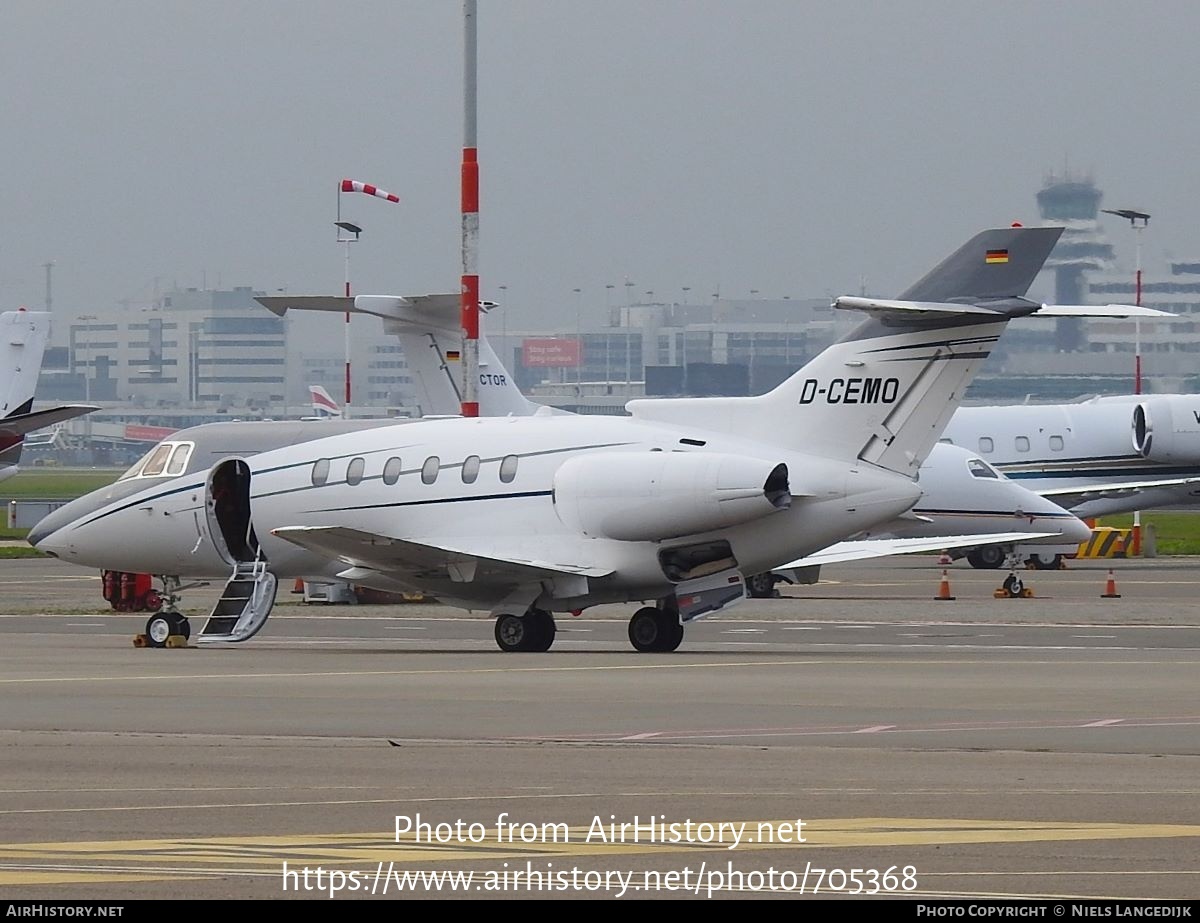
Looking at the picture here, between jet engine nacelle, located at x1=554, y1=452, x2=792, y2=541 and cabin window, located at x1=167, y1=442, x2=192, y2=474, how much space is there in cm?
654

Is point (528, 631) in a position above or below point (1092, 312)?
below

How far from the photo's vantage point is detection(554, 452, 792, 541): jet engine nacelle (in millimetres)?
25562

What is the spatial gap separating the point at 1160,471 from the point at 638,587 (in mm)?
31706

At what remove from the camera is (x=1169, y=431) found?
54500 millimetres

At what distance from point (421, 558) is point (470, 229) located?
8.81 meters

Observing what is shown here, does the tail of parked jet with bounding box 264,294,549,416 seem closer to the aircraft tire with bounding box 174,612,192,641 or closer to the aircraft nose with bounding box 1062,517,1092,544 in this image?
the aircraft tire with bounding box 174,612,192,641

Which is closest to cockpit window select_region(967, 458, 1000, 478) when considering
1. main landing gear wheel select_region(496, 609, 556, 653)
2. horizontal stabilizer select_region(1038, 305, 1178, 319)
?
horizontal stabilizer select_region(1038, 305, 1178, 319)

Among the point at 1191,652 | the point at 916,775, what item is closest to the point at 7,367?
the point at 1191,652

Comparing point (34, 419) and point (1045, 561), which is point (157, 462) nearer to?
point (1045, 561)

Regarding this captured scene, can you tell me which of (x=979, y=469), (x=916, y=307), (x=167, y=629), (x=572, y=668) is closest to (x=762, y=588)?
(x=979, y=469)

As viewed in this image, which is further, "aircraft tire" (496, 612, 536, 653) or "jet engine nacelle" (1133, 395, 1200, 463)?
"jet engine nacelle" (1133, 395, 1200, 463)

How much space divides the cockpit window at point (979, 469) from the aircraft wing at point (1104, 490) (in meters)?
8.26

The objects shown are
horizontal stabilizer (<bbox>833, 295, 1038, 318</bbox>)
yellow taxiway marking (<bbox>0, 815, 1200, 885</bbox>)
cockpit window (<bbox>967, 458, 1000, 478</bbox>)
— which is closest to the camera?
yellow taxiway marking (<bbox>0, 815, 1200, 885</bbox>)

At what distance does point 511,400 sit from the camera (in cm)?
4400
